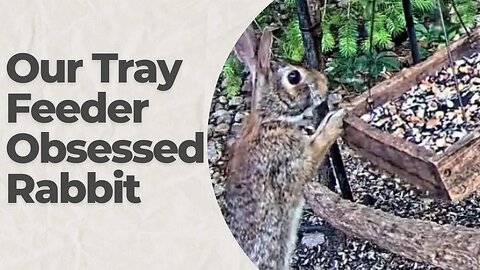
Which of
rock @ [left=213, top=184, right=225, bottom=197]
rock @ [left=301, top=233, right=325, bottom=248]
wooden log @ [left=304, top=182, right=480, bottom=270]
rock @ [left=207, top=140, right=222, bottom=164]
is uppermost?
rock @ [left=207, top=140, right=222, bottom=164]

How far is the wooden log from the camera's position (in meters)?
0.75

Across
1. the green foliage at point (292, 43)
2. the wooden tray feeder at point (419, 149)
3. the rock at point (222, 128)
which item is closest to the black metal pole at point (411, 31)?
the wooden tray feeder at point (419, 149)

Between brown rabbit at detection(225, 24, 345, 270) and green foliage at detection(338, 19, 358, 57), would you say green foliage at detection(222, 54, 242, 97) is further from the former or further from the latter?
green foliage at detection(338, 19, 358, 57)

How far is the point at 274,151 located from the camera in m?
0.77

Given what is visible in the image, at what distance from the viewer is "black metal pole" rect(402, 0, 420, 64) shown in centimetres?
76

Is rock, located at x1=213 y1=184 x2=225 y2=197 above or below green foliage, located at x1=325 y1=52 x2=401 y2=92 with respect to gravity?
below

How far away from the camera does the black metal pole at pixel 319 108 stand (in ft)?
2.51

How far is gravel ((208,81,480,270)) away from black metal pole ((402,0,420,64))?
0.41ft

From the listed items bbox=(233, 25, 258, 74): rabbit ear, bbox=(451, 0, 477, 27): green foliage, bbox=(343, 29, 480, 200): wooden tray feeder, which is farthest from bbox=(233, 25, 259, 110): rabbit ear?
bbox=(451, 0, 477, 27): green foliage

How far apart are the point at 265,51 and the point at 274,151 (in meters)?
0.11

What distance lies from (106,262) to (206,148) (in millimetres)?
180

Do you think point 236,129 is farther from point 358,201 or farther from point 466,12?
point 466,12

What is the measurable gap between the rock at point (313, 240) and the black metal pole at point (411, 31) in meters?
0.22

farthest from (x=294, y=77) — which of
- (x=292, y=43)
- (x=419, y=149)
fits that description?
(x=419, y=149)
